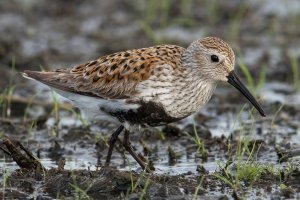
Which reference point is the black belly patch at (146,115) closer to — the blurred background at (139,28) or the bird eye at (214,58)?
the bird eye at (214,58)

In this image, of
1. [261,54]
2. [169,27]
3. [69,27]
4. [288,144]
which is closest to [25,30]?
[69,27]

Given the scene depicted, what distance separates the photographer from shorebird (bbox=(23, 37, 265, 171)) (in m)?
7.88

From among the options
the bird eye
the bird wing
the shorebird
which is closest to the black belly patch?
the shorebird

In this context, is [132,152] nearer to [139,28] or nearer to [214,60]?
[214,60]

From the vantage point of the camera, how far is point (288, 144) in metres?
9.16

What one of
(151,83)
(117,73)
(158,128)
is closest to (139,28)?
(158,128)

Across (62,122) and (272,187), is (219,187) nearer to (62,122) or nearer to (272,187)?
(272,187)

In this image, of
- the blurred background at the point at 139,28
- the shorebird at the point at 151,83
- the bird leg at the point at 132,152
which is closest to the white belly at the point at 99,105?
the shorebird at the point at 151,83

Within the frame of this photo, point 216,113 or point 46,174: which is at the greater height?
point 216,113

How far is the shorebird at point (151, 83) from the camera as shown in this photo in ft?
25.8

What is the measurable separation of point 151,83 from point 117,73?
54 centimetres

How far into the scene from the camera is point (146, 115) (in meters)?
7.88

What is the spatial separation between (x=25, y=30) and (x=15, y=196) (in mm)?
8215

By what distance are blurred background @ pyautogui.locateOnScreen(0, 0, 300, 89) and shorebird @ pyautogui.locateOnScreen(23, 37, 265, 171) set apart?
4508 millimetres
